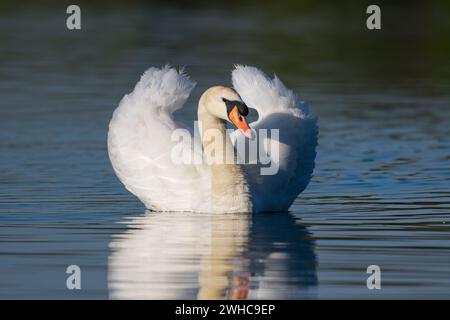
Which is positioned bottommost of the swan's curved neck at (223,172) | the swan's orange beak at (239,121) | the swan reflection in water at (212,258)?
the swan reflection in water at (212,258)

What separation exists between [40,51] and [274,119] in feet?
63.4

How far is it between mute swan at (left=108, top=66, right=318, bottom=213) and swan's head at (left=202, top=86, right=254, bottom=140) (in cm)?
1

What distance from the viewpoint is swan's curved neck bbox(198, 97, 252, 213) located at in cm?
1433

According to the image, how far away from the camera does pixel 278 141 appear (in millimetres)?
14836

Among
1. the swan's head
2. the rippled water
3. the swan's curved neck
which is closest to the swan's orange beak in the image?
the swan's head

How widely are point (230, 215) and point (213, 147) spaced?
73 centimetres

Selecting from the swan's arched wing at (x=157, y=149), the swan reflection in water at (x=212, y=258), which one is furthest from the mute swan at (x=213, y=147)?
the swan reflection in water at (x=212, y=258)

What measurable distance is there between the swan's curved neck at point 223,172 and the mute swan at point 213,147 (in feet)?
0.03

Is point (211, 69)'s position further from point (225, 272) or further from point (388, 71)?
point (225, 272)

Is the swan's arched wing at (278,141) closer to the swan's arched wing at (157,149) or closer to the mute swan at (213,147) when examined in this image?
the mute swan at (213,147)

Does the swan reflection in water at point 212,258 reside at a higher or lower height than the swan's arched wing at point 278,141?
lower

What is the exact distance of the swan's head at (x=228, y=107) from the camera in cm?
1408

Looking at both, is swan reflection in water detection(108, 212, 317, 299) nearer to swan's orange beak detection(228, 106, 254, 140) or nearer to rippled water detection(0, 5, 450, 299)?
rippled water detection(0, 5, 450, 299)

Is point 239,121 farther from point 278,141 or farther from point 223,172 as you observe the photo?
point 278,141
